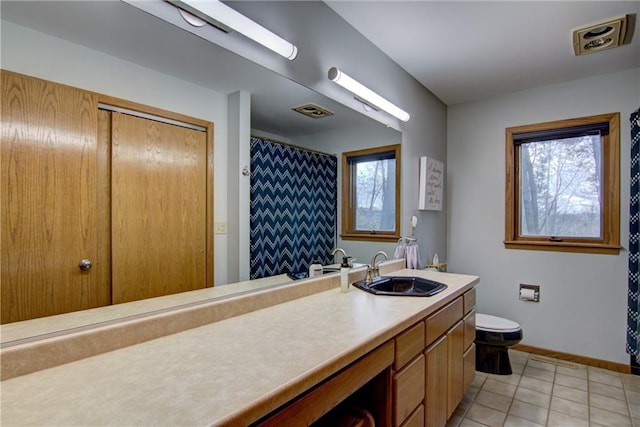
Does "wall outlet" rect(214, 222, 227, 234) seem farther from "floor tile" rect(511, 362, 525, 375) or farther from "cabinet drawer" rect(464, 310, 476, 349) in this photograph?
"floor tile" rect(511, 362, 525, 375)

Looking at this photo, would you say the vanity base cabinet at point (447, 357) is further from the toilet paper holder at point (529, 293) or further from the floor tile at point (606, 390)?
the toilet paper holder at point (529, 293)

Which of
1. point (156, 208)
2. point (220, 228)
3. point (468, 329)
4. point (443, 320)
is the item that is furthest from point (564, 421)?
point (156, 208)

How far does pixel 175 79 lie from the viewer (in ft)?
3.82

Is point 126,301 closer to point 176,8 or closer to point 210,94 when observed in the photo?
point 210,94

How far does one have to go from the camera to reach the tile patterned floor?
1990 mm

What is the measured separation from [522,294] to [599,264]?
0.63 meters

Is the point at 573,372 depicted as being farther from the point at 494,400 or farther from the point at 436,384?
the point at 436,384

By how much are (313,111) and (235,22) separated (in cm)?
62

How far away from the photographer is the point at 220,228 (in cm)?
131

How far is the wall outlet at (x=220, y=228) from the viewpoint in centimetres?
130

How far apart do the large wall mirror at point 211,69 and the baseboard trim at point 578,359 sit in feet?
7.65

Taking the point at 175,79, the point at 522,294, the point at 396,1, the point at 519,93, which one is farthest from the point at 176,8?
the point at 522,294

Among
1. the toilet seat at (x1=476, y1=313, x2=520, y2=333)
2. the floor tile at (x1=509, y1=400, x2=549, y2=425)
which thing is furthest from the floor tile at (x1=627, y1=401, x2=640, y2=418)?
the toilet seat at (x1=476, y1=313, x2=520, y2=333)

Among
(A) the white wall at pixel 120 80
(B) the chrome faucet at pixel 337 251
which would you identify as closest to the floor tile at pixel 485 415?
(B) the chrome faucet at pixel 337 251
